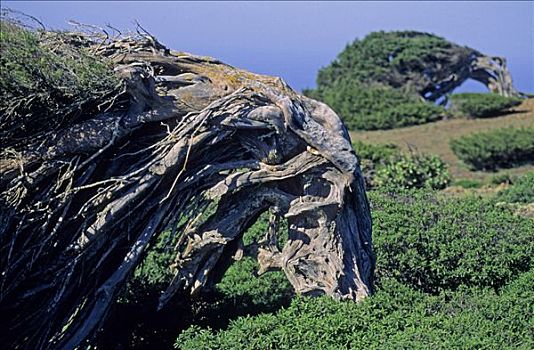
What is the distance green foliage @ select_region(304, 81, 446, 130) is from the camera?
3684cm

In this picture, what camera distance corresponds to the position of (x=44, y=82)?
7.28m

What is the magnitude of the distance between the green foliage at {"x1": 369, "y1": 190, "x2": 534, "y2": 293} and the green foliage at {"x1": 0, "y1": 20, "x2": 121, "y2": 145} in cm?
457

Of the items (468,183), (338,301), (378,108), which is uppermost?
(378,108)

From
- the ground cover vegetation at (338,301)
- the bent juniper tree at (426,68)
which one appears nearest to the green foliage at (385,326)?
the ground cover vegetation at (338,301)

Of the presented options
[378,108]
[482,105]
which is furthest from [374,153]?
[378,108]

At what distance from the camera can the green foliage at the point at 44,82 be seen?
23.3 ft

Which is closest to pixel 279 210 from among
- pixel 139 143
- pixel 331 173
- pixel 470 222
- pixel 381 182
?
pixel 331 173

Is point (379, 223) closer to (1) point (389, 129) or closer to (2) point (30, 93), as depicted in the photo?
(2) point (30, 93)

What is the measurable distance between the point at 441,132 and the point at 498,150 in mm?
7508

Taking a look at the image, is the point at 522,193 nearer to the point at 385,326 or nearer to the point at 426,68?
the point at 385,326

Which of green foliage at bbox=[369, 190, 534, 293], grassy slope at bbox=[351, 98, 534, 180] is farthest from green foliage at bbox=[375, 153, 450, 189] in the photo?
green foliage at bbox=[369, 190, 534, 293]

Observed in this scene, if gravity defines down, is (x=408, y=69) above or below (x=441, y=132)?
above

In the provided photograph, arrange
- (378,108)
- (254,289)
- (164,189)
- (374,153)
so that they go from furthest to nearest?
(378,108) < (374,153) < (254,289) < (164,189)

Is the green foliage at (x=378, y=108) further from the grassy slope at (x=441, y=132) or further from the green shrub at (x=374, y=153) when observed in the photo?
the green shrub at (x=374, y=153)
